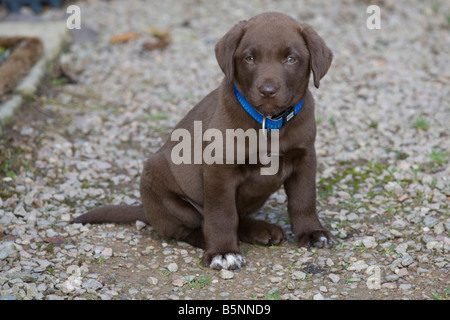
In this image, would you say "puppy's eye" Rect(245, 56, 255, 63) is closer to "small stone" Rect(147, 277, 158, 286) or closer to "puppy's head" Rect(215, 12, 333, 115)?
"puppy's head" Rect(215, 12, 333, 115)

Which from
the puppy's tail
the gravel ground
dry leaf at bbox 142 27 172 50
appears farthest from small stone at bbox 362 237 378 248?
dry leaf at bbox 142 27 172 50

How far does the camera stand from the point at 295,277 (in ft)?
13.4

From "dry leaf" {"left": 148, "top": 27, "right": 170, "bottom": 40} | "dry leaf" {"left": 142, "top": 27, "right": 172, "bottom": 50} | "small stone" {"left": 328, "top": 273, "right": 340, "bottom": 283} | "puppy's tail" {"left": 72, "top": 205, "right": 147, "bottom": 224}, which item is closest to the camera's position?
"small stone" {"left": 328, "top": 273, "right": 340, "bottom": 283}

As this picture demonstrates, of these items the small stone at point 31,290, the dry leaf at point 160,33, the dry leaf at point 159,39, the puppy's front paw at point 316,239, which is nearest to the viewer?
the small stone at point 31,290

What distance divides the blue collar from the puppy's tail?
4.01ft

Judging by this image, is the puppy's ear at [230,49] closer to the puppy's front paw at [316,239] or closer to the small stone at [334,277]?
the puppy's front paw at [316,239]

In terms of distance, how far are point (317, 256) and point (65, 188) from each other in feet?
7.16

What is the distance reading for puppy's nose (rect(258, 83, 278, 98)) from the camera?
12.7ft

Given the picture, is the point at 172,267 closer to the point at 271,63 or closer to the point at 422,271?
the point at 271,63

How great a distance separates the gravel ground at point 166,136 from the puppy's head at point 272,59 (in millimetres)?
1068

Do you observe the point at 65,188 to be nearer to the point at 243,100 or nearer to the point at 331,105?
the point at 243,100

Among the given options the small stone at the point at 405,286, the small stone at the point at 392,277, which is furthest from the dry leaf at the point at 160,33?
the small stone at the point at 405,286

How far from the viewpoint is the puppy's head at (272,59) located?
3926 mm

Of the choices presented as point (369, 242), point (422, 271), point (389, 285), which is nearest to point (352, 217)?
point (369, 242)
